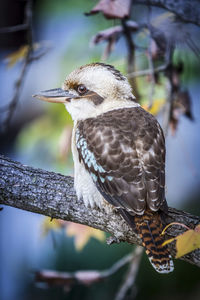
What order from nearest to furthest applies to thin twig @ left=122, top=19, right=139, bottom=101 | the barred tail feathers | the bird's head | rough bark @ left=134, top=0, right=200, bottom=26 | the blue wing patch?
1. the barred tail feathers
2. the blue wing patch
3. the bird's head
4. rough bark @ left=134, top=0, right=200, bottom=26
5. thin twig @ left=122, top=19, right=139, bottom=101

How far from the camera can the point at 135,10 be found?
275 centimetres

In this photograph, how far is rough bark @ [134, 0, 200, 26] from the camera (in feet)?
7.75

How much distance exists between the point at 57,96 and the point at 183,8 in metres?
0.85

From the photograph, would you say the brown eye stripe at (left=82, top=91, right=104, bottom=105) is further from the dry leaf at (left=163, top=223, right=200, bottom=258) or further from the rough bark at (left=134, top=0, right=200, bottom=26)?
the dry leaf at (left=163, top=223, right=200, bottom=258)

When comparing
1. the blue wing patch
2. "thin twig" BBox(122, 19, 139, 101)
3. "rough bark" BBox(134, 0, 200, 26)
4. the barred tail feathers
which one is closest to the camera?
the barred tail feathers

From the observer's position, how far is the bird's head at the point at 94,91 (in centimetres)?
212

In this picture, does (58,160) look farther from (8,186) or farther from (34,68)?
(34,68)

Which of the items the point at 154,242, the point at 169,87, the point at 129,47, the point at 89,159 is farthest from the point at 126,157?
the point at 129,47

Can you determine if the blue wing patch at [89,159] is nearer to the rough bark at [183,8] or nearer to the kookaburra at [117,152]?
the kookaburra at [117,152]

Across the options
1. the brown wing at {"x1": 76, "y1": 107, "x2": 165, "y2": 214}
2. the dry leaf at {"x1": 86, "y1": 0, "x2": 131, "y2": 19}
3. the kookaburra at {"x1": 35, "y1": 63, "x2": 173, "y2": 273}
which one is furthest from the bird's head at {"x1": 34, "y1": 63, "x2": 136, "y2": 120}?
the dry leaf at {"x1": 86, "y1": 0, "x2": 131, "y2": 19}

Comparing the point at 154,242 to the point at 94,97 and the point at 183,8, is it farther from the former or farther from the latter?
the point at 183,8

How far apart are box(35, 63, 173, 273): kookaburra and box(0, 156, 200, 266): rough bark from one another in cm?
5

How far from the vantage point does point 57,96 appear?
7.17ft

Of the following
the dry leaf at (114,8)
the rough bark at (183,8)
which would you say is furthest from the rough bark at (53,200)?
the rough bark at (183,8)
